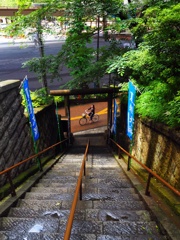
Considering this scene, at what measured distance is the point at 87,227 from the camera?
3.24 m

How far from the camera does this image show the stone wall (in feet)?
16.0

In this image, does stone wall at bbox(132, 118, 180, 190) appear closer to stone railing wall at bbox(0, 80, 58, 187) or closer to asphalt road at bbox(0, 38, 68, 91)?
stone railing wall at bbox(0, 80, 58, 187)

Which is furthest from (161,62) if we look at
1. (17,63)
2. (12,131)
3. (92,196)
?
(17,63)

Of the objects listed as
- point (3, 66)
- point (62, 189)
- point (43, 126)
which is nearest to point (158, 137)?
point (62, 189)

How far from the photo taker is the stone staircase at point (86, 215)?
3.09 metres

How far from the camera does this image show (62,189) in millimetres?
5000

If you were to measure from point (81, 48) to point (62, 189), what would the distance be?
7.31m

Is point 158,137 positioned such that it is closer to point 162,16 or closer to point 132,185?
point 132,185

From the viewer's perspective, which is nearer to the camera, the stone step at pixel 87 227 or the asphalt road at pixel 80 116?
the stone step at pixel 87 227

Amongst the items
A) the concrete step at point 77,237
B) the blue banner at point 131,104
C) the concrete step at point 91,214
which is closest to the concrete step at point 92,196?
the concrete step at point 91,214

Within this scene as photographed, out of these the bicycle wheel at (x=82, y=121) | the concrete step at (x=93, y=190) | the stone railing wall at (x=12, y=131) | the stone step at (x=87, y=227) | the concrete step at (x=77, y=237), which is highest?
the stone railing wall at (x=12, y=131)

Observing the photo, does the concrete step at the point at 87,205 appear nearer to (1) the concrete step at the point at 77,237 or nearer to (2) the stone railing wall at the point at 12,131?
(1) the concrete step at the point at 77,237

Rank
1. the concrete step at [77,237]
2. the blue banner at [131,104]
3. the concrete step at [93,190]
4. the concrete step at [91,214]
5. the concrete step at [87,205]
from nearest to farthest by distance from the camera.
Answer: the concrete step at [77,237], the concrete step at [91,214], the concrete step at [87,205], the concrete step at [93,190], the blue banner at [131,104]

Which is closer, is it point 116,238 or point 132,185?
point 116,238
